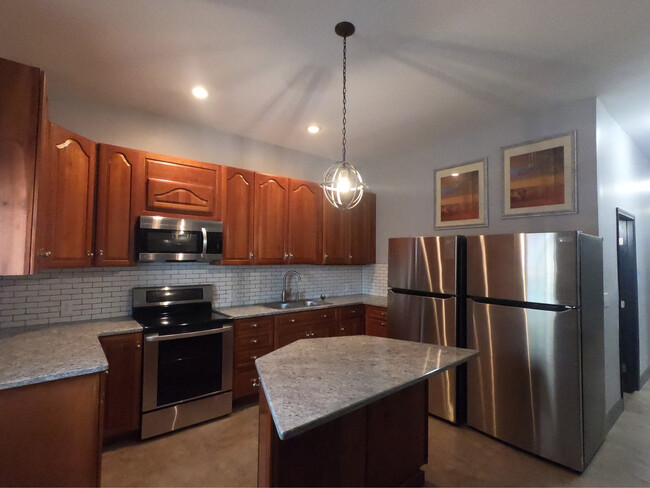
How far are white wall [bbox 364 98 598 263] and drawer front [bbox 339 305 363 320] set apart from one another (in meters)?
0.86

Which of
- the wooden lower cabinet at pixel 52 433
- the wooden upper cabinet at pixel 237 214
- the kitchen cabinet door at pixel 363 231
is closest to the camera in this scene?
the wooden lower cabinet at pixel 52 433

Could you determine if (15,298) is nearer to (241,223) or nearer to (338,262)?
(241,223)

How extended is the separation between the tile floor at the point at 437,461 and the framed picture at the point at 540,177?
189cm

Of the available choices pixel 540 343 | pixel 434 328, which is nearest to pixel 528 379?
pixel 540 343

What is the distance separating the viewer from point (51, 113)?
2.61 meters

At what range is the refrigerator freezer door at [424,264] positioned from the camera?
2.87 m

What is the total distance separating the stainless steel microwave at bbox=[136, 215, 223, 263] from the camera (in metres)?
2.69

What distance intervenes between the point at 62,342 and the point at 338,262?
110 inches

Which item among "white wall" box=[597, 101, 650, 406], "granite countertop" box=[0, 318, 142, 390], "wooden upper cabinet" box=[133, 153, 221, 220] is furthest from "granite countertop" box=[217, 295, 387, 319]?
"white wall" box=[597, 101, 650, 406]

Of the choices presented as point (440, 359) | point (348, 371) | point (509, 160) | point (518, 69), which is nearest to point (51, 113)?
point (348, 371)

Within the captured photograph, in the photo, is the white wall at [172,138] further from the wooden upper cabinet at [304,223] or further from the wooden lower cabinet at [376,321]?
the wooden lower cabinet at [376,321]

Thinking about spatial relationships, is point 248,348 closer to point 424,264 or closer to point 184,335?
point 184,335

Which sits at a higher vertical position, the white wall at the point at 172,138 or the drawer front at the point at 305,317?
the white wall at the point at 172,138

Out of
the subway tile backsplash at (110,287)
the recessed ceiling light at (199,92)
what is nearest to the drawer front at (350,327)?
the subway tile backsplash at (110,287)
